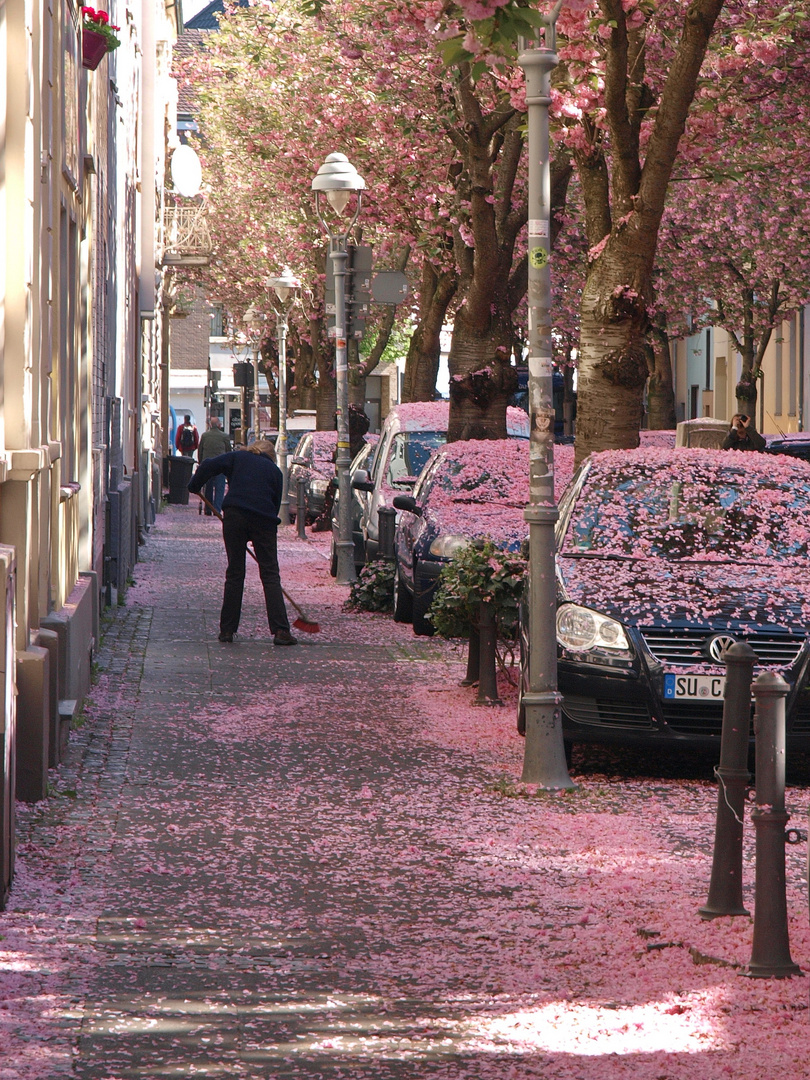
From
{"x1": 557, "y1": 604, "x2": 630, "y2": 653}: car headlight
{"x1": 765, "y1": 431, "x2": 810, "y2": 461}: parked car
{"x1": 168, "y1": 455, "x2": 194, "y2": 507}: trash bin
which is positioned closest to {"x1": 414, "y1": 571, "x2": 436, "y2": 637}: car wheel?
{"x1": 557, "y1": 604, "x2": 630, "y2": 653}: car headlight

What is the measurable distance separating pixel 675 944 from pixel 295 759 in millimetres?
3896

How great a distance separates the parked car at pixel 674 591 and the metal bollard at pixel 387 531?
26.3 feet

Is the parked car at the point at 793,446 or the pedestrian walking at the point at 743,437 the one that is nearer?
the parked car at the point at 793,446

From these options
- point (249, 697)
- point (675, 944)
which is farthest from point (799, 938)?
point (249, 697)

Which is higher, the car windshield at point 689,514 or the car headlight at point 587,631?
the car windshield at point 689,514

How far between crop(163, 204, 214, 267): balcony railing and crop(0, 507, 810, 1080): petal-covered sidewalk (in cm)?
2665

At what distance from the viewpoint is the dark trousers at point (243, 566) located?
14852mm

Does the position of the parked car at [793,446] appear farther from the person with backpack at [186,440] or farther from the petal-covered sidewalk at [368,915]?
the person with backpack at [186,440]

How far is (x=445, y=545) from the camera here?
49.4 feet

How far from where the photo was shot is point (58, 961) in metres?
5.66

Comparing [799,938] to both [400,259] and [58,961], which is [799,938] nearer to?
[58,961]

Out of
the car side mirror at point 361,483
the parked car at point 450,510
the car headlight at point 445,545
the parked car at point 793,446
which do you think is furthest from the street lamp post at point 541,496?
the parked car at point 793,446

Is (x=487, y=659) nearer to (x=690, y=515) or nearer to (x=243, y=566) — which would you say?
(x=690, y=515)

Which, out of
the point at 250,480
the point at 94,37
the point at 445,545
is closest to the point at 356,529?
the point at 250,480
